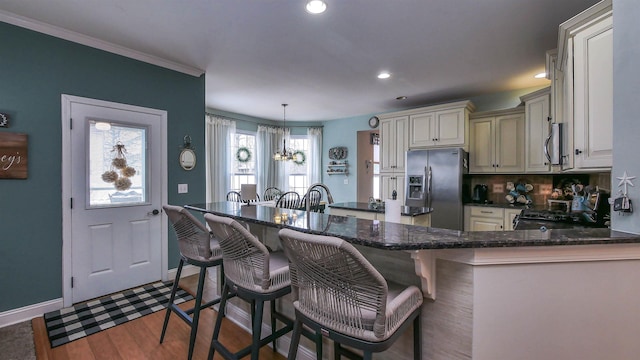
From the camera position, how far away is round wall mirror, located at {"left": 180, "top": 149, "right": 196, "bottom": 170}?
3.45 meters

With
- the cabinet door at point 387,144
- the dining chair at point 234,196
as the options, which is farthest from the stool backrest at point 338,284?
the dining chair at point 234,196

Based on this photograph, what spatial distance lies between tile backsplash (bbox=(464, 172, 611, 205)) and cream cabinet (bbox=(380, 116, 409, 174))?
1.15m

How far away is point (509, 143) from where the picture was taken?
4.08 meters

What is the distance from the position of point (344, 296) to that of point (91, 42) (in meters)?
3.33

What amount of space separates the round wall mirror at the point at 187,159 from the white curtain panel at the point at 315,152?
3.65 meters

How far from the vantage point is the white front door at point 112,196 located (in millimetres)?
2691

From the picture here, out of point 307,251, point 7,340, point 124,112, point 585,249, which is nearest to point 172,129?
point 124,112

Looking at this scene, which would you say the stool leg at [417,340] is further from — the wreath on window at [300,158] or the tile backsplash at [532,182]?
the wreath on window at [300,158]

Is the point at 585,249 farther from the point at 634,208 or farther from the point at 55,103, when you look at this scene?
the point at 55,103

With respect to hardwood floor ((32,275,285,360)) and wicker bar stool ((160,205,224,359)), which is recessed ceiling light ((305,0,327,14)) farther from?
hardwood floor ((32,275,285,360))

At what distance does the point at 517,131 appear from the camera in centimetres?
401

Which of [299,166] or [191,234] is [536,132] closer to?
[191,234]

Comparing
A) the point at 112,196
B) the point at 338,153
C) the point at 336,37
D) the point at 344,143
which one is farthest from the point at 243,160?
the point at 336,37

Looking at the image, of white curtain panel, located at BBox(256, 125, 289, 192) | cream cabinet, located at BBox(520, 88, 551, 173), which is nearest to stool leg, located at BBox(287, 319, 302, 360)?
cream cabinet, located at BBox(520, 88, 551, 173)
